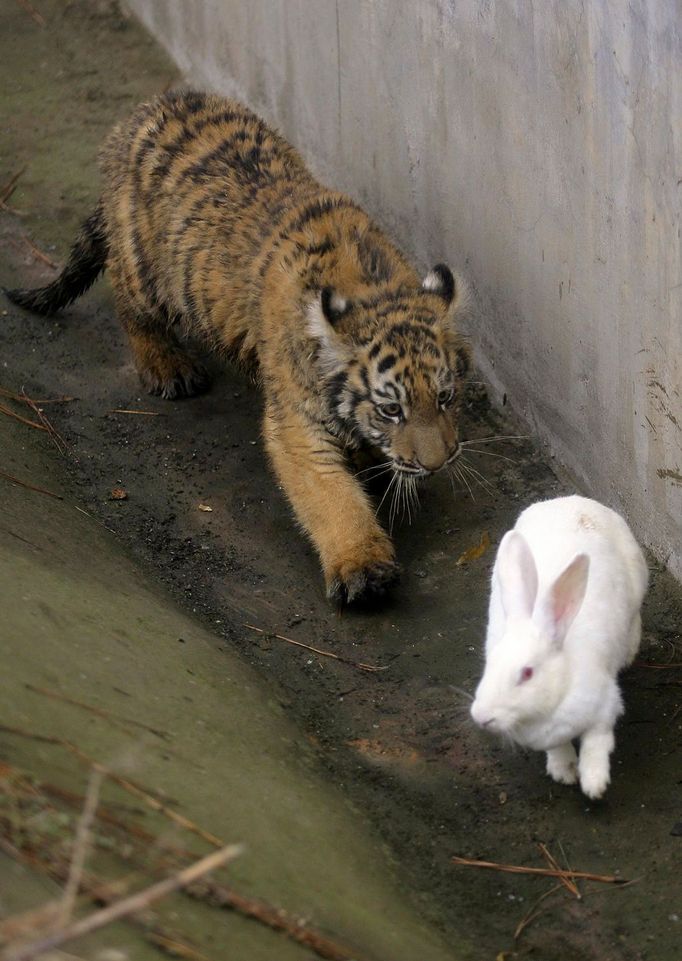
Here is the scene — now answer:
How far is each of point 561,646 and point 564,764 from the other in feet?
1.83

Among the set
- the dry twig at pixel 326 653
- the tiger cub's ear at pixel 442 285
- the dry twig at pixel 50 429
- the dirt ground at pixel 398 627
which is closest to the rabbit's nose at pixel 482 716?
the dirt ground at pixel 398 627

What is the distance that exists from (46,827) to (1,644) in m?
0.99

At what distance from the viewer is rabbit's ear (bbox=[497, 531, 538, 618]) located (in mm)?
3725

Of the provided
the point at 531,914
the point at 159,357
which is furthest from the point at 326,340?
the point at 531,914

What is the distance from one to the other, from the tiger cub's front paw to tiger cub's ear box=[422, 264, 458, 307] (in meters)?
1.25

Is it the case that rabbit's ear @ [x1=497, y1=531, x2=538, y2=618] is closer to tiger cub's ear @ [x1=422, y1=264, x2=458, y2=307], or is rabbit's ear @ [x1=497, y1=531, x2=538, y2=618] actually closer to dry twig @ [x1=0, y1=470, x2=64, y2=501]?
tiger cub's ear @ [x1=422, y1=264, x2=458, y2=307]

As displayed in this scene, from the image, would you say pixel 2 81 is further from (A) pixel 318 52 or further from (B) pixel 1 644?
(B) pixel 1 644

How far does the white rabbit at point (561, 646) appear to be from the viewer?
3609mm

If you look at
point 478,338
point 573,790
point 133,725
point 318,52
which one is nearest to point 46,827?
point 133,725

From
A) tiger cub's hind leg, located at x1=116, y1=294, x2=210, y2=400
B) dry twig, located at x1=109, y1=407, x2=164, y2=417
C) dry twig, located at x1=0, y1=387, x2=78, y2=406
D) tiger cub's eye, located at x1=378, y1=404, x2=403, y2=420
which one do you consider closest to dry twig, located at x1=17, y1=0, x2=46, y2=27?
tiger cub's hind leg, located at x1=116, y1=294, x2=210, y2=400

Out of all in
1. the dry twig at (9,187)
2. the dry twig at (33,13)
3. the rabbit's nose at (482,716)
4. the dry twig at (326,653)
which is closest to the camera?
the rabbit's nose at (482,716)

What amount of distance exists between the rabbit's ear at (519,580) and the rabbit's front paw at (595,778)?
1.70ft

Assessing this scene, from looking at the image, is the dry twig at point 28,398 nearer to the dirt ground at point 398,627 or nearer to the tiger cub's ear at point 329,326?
the dirt ground at point 398,627

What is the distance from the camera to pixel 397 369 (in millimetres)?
5340
